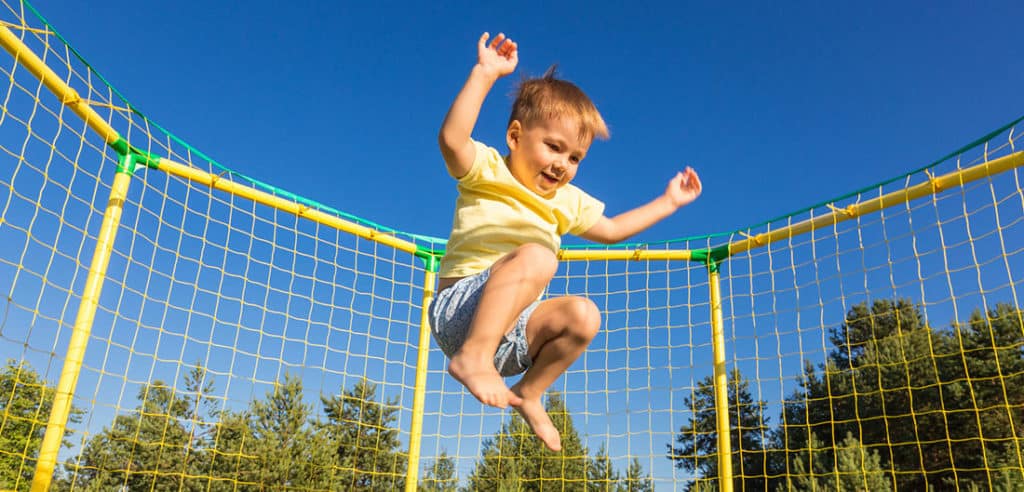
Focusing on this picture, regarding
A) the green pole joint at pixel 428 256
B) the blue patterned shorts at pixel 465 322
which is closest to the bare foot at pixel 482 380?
the blue patterned shorts at pixel 465 322

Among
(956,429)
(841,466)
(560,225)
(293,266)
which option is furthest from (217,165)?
(956,429)

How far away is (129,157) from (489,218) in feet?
7.19

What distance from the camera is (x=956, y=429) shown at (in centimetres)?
1265

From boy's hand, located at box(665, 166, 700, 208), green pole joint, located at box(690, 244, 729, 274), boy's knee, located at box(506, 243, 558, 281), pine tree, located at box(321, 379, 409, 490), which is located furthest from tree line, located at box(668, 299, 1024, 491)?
boy's knee, located at box(506, 243, 558, 281)

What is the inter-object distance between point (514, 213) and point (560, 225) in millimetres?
248

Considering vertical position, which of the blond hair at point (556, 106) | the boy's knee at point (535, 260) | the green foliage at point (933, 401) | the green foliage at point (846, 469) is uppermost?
the green foliage at point (933, 401)

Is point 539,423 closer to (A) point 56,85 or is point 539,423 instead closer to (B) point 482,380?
(B) point 482,380

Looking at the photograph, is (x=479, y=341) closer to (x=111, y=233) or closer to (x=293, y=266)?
(x=111, y=233)

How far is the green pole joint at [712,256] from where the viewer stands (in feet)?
14.2

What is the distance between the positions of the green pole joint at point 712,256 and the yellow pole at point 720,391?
0.9 inches

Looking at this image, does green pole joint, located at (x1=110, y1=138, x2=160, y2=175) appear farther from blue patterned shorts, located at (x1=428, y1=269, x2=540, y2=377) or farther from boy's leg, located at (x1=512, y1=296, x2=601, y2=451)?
boy's leg, located at (x1=512, y1=296, x2=601, y2=451)

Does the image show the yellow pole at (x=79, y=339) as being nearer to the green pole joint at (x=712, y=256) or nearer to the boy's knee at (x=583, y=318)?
the boy's knee at (x=583, y=318)

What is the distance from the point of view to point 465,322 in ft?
5.97

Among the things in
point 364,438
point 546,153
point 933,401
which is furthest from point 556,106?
point 933,401
